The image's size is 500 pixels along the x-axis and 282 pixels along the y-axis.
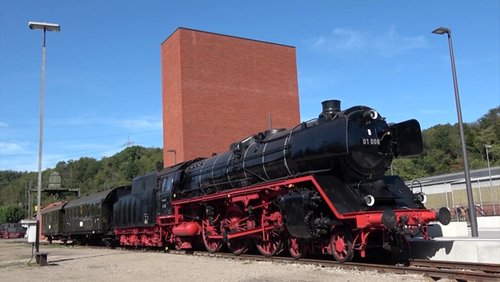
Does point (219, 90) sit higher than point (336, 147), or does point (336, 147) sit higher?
point (219, 90)

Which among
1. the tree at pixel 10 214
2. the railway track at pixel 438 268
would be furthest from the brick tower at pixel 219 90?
the tree at pixel 10 214

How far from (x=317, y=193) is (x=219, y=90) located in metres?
39.4

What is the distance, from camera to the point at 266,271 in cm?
1092

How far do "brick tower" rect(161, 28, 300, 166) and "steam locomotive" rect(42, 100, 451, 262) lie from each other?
2973cm

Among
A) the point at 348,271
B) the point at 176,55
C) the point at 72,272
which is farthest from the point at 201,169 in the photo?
the point at 176,55

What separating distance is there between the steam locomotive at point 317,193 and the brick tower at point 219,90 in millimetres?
29729

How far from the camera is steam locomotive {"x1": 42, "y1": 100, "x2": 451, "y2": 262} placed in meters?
11.0

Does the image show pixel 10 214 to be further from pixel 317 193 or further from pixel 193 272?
pixel 317 193

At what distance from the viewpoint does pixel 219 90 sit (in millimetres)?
49875

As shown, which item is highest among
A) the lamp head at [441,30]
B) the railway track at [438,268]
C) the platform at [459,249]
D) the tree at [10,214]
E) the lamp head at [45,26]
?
the lamp head at [45,26]

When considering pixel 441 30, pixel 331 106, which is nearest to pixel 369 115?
pixel 331 106

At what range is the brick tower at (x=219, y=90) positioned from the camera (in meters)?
47.2

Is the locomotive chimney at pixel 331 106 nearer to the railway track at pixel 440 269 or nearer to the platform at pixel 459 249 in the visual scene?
the railway track at pixel 440 269

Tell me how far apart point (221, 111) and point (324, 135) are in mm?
38366
